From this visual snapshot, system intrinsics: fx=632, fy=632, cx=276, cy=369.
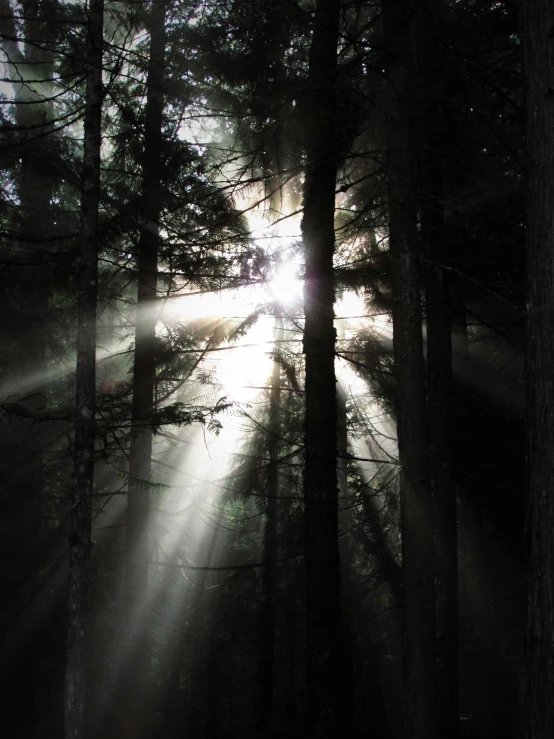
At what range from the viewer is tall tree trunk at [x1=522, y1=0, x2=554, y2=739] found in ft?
15.2

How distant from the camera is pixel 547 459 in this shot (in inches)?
188

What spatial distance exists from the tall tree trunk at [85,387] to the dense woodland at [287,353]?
1.6 inches

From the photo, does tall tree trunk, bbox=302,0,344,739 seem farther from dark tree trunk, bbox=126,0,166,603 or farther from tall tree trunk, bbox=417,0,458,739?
dark tree trunk, bbox=126,0,166,603

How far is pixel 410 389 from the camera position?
275 inches

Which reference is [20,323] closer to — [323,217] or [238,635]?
[323,217]

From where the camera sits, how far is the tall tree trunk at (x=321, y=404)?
8008 mm

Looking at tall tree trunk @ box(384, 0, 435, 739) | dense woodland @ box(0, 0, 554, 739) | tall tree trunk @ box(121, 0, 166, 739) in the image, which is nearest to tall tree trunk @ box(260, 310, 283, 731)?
dense woodland @ box(0, 0, 554, 739)

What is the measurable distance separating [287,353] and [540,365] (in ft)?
29.8

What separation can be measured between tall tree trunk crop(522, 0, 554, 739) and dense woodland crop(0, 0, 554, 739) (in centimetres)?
2

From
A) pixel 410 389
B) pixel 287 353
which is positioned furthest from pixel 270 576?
pixel 410 389

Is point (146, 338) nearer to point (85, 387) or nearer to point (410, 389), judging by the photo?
point (85, 387)

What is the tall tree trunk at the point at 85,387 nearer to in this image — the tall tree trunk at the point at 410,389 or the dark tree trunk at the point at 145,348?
the dark tree trunk at the point at 145,348

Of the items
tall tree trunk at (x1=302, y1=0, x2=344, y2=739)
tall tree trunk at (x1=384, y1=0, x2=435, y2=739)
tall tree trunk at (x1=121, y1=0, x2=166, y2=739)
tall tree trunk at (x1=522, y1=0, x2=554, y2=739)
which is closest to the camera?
tall tree trunk at (x1=522, y1=0, x2=554, y2=739)

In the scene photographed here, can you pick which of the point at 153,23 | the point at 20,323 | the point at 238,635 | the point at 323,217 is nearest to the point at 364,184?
the point at 323,217
